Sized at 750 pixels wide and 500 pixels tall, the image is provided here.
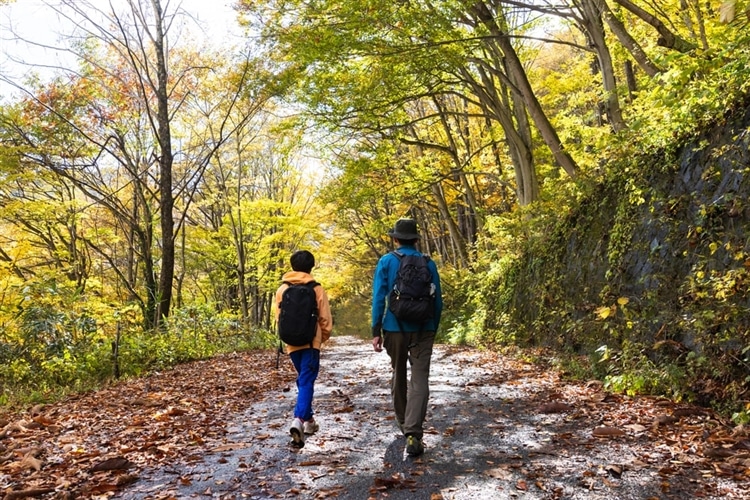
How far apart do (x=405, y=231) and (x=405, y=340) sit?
3.33ft

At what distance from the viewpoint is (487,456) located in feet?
13.3

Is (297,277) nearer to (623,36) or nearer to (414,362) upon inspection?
(414,362)

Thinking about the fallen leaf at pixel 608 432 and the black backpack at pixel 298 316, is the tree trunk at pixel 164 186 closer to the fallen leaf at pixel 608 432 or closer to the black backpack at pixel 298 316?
the black backpack at pixel 298 316

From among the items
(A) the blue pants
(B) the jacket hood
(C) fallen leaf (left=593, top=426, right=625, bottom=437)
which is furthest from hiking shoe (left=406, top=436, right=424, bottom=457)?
(B) the jacket hood

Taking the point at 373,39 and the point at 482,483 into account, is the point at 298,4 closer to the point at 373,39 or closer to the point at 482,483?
the point at 373,39

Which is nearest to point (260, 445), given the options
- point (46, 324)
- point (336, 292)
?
point (46, 324)

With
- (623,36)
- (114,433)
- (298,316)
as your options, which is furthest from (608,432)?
(623,36)

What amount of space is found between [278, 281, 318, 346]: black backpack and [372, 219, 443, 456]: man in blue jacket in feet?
2.11

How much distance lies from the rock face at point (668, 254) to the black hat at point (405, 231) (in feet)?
9.56

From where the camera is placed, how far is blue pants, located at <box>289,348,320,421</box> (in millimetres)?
4703

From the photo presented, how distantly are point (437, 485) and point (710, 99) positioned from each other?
5078 millimetres

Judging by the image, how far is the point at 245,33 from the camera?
42.2ft

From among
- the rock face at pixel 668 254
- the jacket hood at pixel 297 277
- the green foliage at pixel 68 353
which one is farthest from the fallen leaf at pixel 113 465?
the rock face at pixel 668 254

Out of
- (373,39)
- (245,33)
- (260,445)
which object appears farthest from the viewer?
(245,33)
